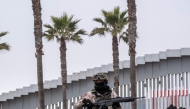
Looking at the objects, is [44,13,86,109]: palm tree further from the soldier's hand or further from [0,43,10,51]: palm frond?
the soldier's hand

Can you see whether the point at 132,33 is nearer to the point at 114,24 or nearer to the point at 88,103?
the point at 114,24

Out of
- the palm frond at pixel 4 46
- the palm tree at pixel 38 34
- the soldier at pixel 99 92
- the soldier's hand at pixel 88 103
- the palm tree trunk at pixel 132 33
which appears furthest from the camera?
the palm frond at pixel 4 46

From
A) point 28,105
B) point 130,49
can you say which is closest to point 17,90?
point 28,105

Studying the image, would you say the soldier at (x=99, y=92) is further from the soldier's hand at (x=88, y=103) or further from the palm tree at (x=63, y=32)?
the palm tree at (x=63, y=32)

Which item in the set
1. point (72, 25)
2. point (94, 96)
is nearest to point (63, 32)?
point (72, 25)

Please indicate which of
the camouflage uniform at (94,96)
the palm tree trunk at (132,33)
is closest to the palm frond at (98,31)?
the palm tree trunk at (132,33)

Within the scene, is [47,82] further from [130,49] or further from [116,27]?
[130,49]

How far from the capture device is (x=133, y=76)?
3153cm

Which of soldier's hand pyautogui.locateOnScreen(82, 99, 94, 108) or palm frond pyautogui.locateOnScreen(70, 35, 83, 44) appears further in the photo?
palm frond pyautogui.locateOnScreen(70, 35, 83, 44)

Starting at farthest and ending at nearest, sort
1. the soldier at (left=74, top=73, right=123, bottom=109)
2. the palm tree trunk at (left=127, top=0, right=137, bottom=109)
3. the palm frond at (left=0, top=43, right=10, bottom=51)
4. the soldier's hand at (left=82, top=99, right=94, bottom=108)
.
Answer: the palm frond at (left=0, top=43, right=10, bottom=51) < the palm tree trunk at (left=127, top=0, right=137, bottom=109) < the soldier at (left=74, top=73, right=123, bottom=109) < the soldier's hand at (left=82, top=99, right=94, bottom=108)

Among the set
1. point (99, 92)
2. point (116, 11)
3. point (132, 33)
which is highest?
point (116, 11)

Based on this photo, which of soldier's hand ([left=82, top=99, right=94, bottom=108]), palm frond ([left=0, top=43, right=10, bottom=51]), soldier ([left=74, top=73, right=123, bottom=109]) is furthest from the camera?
palm frond ([left=0, top=43, right=10, bottom=51])

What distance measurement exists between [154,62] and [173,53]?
156 centimetres

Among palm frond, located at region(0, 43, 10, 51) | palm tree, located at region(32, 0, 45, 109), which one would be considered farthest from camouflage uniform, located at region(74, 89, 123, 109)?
palm frond, located at region(0, 43, 10, 51)
